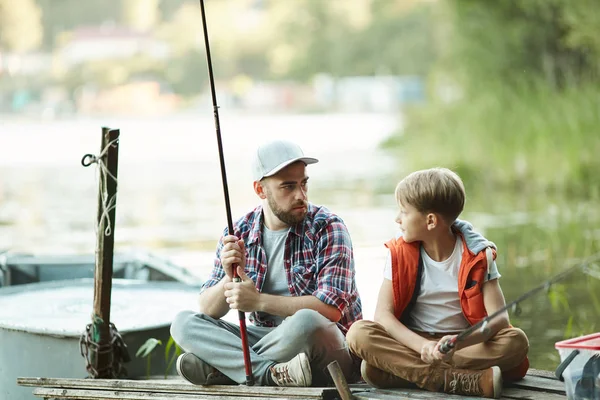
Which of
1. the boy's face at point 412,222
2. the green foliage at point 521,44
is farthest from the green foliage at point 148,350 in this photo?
the green foliage at point 521,44

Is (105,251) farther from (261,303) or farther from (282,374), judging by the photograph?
(282,374)

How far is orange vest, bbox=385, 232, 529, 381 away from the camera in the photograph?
311cm

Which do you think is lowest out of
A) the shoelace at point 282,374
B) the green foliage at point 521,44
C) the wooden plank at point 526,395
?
the wooden plank at point 526,395

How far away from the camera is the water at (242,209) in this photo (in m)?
6.80

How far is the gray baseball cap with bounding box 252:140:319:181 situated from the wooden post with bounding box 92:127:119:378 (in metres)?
0.74

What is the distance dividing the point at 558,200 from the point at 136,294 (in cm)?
659

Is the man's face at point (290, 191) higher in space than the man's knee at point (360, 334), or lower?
higher

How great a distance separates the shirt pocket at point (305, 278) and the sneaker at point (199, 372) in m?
0.37

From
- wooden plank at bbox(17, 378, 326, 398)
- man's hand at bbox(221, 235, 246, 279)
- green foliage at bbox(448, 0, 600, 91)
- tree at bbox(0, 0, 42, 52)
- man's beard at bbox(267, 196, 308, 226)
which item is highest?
tree at bbox(0, 0, 42, 52)

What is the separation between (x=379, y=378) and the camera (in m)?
3.17

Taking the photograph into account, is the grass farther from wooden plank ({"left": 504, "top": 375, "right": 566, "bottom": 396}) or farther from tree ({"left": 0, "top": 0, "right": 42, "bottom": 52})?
tree ({"left": 0, "top": 0, "right": 42, "bottom": 52})

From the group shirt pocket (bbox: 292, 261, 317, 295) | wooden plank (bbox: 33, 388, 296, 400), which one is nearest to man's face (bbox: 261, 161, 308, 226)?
shirt pocket (bbox: 292, 261, 317, 295)

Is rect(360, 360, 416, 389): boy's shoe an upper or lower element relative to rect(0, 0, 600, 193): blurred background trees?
lower

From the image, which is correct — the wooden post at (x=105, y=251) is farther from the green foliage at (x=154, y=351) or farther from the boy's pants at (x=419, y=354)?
the boy's pants at (x=419, y=354)
